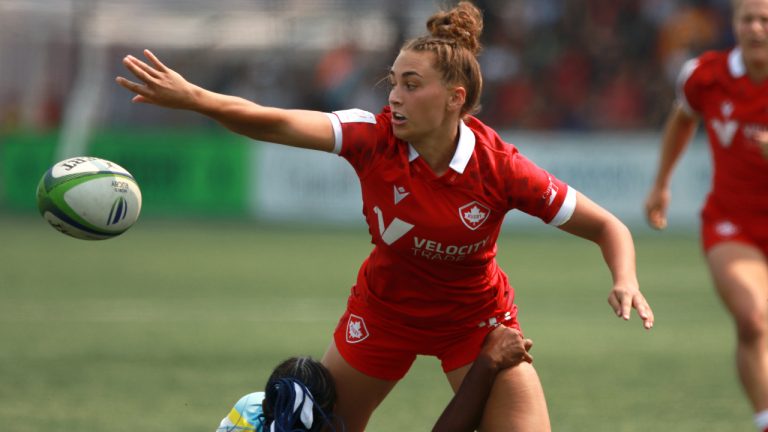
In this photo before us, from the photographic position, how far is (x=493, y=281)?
5.53m

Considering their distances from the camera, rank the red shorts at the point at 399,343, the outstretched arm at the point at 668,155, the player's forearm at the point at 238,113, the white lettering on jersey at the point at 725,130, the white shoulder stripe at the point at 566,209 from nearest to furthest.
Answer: the player's forearm at the point at 238,113
the white shoulder stripe at the point at 566,209
the red shorts at the point at 399,343
the white lettering on jersey at the point at 725,130
the outstretched arm at the point at 668,155

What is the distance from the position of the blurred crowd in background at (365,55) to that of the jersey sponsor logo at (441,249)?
1554cm

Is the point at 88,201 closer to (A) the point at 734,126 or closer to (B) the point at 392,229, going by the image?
(B) the point at 392,229

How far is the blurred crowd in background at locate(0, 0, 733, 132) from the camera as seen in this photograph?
20859 millimetres

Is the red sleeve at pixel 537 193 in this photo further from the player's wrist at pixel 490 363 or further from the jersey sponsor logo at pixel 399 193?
the player's wrist at pixel 490 363

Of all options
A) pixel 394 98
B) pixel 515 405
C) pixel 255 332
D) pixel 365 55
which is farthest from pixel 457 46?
pixel 365 55

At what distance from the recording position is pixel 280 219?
19938 mm

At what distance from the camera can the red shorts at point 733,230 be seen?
21.2ft

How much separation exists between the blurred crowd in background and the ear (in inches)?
613

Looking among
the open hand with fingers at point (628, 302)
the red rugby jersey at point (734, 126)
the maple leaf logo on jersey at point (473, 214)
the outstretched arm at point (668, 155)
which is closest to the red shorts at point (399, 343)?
the maple leaf logo on jersey at point (473, 214)

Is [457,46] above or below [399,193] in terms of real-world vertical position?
above

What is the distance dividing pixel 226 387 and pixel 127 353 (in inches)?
59.5

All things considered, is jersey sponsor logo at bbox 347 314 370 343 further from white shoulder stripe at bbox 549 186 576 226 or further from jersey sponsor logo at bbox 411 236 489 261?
white shoulder stripe at bbox 549 186 576 226

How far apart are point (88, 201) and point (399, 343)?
1413 mm
